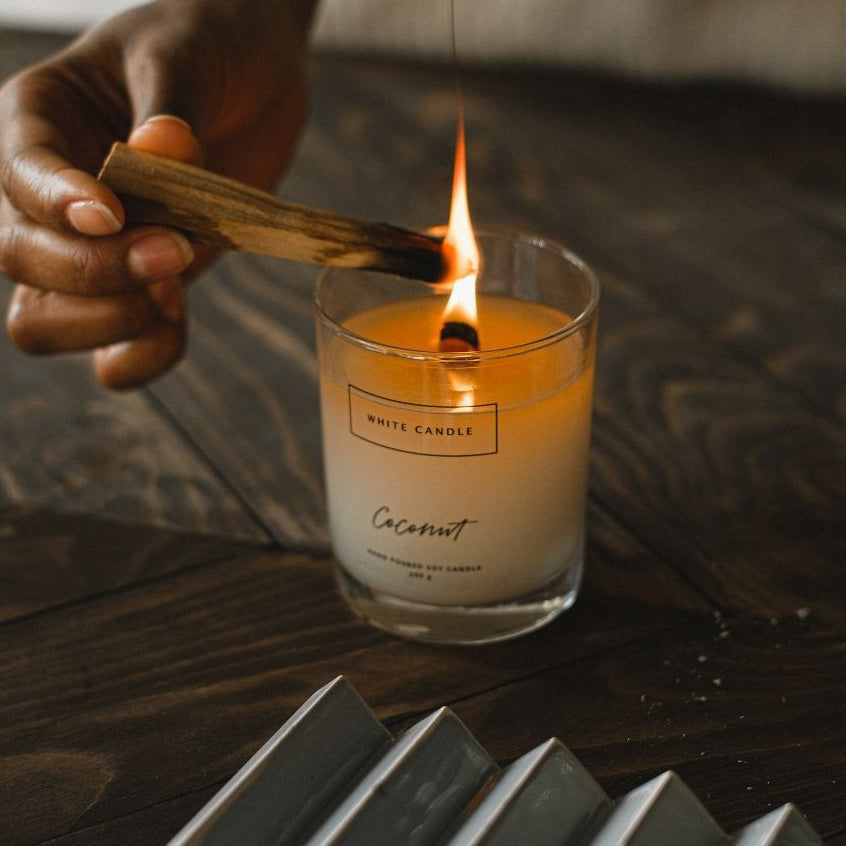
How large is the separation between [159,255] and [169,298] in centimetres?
15

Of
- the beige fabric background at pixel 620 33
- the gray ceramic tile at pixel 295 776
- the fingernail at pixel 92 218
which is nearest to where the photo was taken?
the gray ceramic tile at pixel 295 776

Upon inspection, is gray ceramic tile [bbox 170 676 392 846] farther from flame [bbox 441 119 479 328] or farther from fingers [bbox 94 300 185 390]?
fingers [bbox 94 300 185 390]

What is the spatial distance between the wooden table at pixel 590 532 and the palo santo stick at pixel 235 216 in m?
0.16

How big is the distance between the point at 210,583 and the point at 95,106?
10.5 inches

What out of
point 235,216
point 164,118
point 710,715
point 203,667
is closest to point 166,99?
point 164,118

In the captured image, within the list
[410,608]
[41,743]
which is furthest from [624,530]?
[41,743]

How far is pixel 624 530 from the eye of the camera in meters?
0.59

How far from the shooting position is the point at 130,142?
0.52 meters

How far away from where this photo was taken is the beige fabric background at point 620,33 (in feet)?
3.87

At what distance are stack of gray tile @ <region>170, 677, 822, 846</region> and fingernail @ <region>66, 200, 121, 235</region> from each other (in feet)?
0.68

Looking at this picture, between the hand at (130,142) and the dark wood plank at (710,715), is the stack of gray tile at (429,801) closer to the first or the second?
Result: the dark wood plank at (710,715)

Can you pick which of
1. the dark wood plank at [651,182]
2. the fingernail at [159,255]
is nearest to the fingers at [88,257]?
the fingernail at [159,255]

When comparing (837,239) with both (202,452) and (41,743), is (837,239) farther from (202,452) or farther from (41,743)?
(41,743)

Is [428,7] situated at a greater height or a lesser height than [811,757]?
greater
